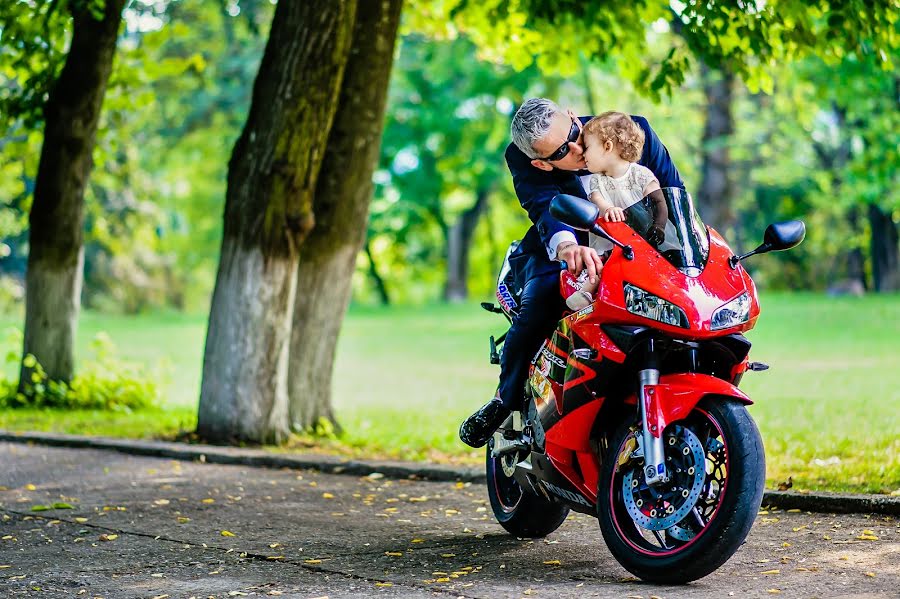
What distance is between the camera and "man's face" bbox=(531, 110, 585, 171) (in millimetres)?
5395

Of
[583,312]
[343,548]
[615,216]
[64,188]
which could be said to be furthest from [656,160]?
[64,188]

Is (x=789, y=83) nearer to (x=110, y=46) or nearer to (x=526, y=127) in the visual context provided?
(x=110, y=46)

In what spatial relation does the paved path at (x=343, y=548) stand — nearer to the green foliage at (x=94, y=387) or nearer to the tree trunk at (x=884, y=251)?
the green foliage at (x=94, y=387)

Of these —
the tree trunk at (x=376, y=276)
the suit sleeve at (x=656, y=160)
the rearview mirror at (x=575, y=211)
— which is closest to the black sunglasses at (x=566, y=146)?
the suit sleeve at (x=656, y=160)

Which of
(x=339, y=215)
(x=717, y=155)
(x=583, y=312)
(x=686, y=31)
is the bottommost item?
(x=583, y=312)

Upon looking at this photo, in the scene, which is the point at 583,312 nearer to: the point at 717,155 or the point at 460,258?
the point at 717,155

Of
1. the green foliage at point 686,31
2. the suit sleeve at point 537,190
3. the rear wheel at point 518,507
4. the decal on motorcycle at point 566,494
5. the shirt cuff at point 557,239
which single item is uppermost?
the green foliage at point 686,31

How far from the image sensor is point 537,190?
5598 millimetres

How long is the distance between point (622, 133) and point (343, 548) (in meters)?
2.29

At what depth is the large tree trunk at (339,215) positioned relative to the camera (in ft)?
33.4

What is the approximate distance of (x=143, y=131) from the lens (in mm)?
37375

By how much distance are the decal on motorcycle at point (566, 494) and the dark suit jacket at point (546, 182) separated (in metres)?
0.91

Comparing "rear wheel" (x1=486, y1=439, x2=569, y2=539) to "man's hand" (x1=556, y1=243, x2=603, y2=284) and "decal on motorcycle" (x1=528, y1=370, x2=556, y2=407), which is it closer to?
"decal on motorcycle" (x1=528, y1=370, x2=556, y2=407)

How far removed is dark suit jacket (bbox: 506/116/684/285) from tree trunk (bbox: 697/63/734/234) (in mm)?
21215
